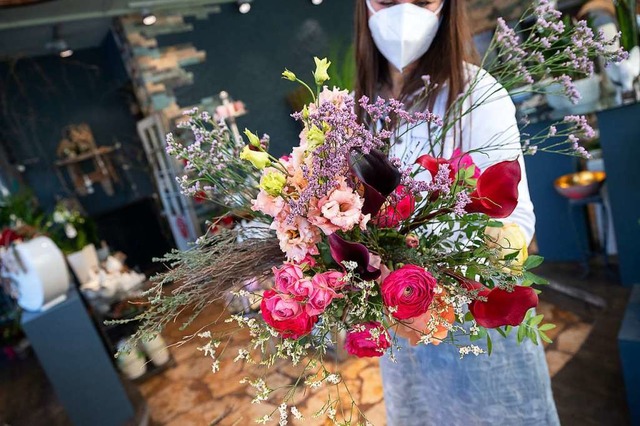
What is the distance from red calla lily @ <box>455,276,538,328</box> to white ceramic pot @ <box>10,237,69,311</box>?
2.19m

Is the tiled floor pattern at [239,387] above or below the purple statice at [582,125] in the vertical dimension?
below

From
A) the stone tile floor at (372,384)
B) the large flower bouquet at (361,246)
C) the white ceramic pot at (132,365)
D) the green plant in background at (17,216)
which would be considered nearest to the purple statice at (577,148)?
the large flower bouquet at (361,246)

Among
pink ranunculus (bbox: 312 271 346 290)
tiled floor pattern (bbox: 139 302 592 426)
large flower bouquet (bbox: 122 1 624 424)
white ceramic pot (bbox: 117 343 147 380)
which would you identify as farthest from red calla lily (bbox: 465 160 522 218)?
white ceramic pot (bbox: 117 343 147 380)

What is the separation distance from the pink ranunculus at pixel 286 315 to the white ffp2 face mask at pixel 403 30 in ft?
2.24

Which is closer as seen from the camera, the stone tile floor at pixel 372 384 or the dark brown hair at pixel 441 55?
the dark brown hair at pixel 441 55

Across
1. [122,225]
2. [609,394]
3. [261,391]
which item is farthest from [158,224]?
[261,391]

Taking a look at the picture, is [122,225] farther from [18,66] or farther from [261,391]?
[261,391]

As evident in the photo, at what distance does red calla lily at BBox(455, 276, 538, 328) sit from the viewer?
58 cm

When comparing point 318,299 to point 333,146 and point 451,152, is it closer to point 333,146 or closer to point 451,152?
A: point 333,146

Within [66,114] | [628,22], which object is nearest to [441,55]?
[628,22]

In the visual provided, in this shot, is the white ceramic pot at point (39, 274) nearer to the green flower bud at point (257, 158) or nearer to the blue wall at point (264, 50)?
the green flower bud at point (257, 158)

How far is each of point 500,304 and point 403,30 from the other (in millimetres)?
651

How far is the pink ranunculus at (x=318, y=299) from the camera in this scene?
0.55m

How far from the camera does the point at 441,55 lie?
995 millimetres
